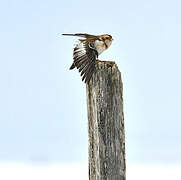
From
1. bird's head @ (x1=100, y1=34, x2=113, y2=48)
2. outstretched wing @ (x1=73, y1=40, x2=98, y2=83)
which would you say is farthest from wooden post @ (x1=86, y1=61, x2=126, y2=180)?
bird's head @ (x1=100, y1=34, x2=113, y2=48)

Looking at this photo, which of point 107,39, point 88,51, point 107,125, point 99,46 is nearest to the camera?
point 107,125

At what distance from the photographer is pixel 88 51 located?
14.2 feet

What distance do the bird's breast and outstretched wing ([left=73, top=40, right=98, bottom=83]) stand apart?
0.05 meters

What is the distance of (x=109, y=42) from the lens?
462cm

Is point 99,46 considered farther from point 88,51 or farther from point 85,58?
point 85,58

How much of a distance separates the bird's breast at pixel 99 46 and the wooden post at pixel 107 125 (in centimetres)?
83

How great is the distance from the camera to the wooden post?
3.46 m

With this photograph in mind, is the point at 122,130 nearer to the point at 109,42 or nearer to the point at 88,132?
the point at 88,132

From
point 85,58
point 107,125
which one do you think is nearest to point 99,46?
point 85,58

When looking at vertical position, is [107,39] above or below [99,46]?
above

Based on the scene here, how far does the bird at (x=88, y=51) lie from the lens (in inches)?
144

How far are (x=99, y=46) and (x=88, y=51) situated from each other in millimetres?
180

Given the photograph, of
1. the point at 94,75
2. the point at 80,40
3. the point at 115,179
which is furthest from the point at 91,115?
the point at 80,40

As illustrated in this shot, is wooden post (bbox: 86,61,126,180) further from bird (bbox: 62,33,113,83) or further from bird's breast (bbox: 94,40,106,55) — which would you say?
bird's breast (bbox: 94,40,106,55)
